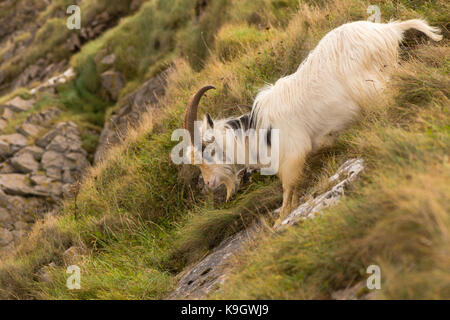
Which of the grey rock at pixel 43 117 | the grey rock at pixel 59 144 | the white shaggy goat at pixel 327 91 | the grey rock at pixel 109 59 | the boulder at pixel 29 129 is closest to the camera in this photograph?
the white shaggy goat at pixel 327 91

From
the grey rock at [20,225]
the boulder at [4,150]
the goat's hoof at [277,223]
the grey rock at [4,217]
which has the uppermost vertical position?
the goat's hoof at [277,223]

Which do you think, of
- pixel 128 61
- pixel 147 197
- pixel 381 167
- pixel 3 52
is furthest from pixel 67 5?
pixel 381 167

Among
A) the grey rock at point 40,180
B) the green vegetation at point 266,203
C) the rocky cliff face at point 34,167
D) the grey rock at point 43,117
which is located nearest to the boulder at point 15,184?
the rocky cliff face at point 34,167

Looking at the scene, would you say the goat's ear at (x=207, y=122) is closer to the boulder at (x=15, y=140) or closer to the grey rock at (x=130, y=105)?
the grey rock at (x=130, y=105)

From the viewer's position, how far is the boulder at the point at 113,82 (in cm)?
1490

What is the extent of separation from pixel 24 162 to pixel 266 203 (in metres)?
9.33

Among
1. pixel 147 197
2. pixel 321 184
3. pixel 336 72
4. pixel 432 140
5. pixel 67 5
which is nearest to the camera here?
pixel 432 140

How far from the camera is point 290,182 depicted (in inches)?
185

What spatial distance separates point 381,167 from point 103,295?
9.12 feet

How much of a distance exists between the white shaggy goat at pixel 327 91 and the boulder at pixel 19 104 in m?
12.4

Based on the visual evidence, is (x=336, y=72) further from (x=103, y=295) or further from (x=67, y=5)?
(x=67, y=5)

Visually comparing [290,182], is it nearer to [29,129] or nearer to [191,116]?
[191,116]

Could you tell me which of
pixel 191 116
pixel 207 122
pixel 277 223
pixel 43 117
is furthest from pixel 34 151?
pixel 277 223

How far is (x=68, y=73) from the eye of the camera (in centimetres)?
1638
